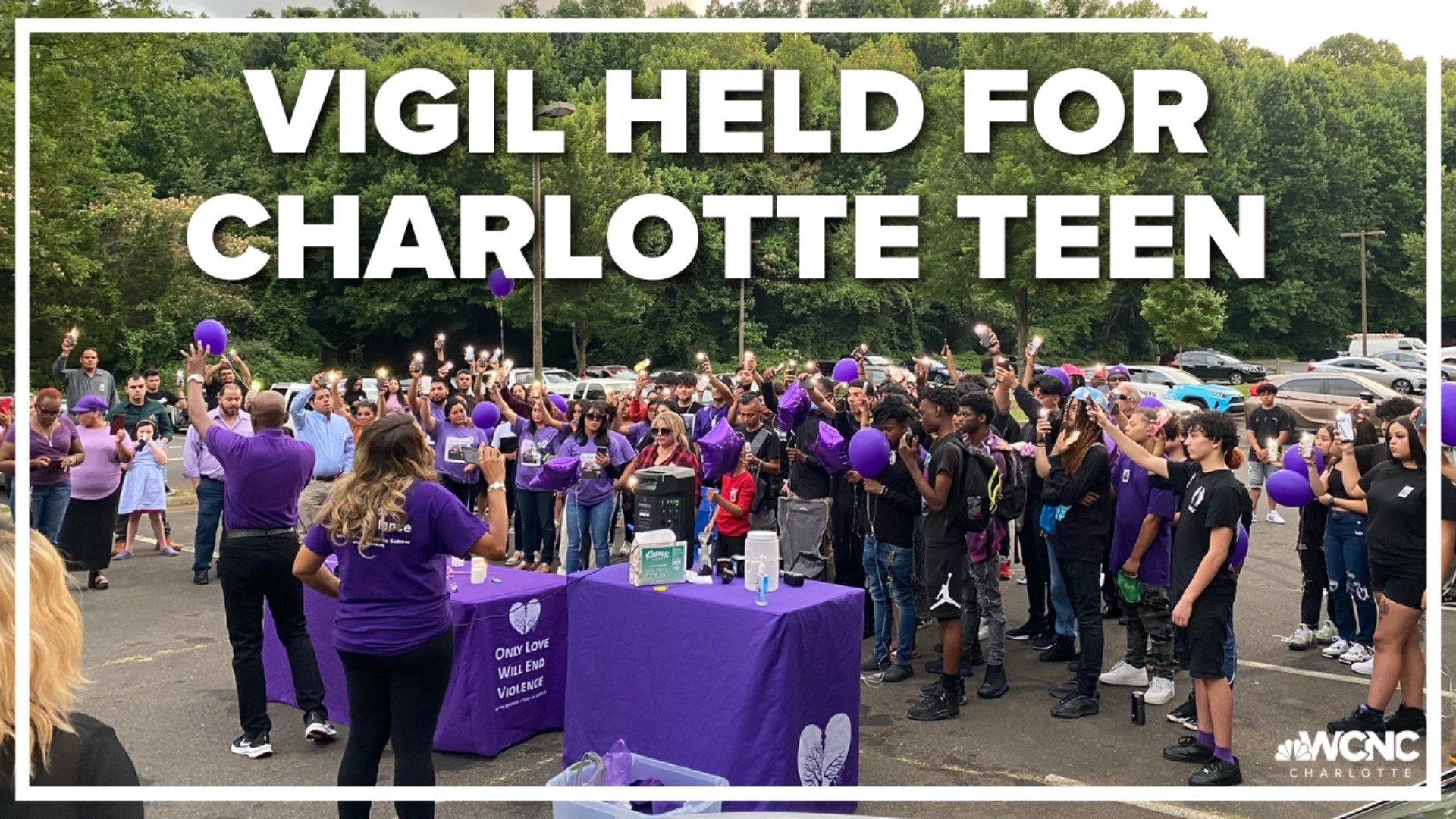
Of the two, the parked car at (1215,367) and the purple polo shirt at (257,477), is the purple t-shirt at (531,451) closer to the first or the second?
the purple polo shirt at (257,477)

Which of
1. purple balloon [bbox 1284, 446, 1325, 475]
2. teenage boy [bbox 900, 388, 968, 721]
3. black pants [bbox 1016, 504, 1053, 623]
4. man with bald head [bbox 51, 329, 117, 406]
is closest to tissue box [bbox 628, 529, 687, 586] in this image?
teenage boy [bbox 900, 388, 968, 721]

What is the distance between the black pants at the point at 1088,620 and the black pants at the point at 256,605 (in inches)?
149

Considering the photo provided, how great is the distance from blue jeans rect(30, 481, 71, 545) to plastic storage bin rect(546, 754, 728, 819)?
19.5 feet

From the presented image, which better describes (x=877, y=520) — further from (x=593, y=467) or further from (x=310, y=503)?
(x=310, y=503)

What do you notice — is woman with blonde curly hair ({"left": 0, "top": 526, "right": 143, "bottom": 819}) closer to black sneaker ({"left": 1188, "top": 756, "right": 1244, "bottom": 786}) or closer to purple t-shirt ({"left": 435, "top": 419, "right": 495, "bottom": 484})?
black sneaker ({"left": 1188, "top": 756, "right": 1244, "bottom": 786})

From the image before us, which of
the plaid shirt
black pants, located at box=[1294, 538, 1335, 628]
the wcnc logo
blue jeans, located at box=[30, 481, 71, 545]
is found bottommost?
the wcnc logo

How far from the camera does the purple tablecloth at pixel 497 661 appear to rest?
15.8 feet

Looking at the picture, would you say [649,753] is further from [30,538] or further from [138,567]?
[138,567]

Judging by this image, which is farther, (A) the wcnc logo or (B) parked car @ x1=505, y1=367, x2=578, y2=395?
(B) parked car @ x1=505, y1=367, x2=578, y2=395

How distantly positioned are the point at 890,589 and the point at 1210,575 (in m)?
2.09

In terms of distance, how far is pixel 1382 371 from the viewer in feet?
100

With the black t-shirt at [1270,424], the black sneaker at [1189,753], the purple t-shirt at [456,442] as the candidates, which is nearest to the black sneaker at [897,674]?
the black sneaker at [1189,753]

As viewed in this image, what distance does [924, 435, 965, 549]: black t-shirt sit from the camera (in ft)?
17.3

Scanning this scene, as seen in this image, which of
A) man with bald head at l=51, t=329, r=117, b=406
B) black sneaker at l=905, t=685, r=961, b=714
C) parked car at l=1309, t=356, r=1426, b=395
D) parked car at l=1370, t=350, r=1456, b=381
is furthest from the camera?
parked car at l=1370, t=350, r=1456, b=381
